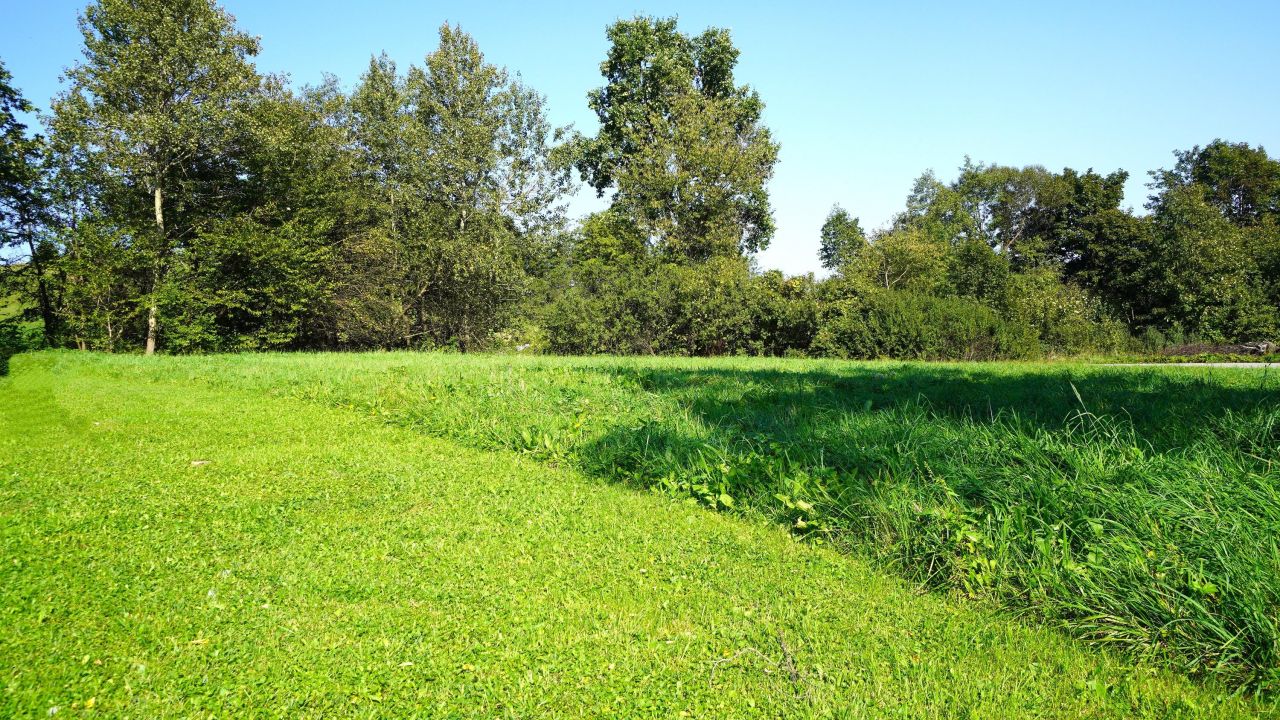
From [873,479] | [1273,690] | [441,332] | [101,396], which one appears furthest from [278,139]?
[1273,690]

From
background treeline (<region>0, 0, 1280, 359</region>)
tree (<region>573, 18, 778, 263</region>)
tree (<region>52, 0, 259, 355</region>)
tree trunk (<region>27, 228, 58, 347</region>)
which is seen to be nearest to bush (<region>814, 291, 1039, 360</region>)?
background treeline (<region>0, 0, 1280, 359</region>)

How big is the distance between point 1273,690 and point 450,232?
28321mm

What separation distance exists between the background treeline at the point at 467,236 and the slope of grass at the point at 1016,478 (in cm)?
1491

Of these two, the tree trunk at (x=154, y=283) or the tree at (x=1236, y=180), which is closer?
the tree trunk at (x=154, y=283)

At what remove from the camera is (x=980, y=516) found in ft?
12.1

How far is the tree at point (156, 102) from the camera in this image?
20109mm

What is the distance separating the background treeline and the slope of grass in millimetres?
14906

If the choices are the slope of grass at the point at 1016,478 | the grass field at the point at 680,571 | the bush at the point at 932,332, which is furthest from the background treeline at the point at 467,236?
the grass field at the point at 680,571

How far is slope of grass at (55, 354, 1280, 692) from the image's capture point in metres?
2.85

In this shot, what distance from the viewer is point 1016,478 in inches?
151

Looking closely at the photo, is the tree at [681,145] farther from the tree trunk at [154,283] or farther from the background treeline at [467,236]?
the tree trunk at [154,283]

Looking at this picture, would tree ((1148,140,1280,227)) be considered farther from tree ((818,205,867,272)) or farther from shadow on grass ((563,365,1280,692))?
A: shadow on grass ((563,365,1280,692))

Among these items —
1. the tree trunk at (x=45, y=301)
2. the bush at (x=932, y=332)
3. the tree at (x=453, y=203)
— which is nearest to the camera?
the bush at (x=932, y=332)

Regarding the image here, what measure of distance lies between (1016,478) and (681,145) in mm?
28390
